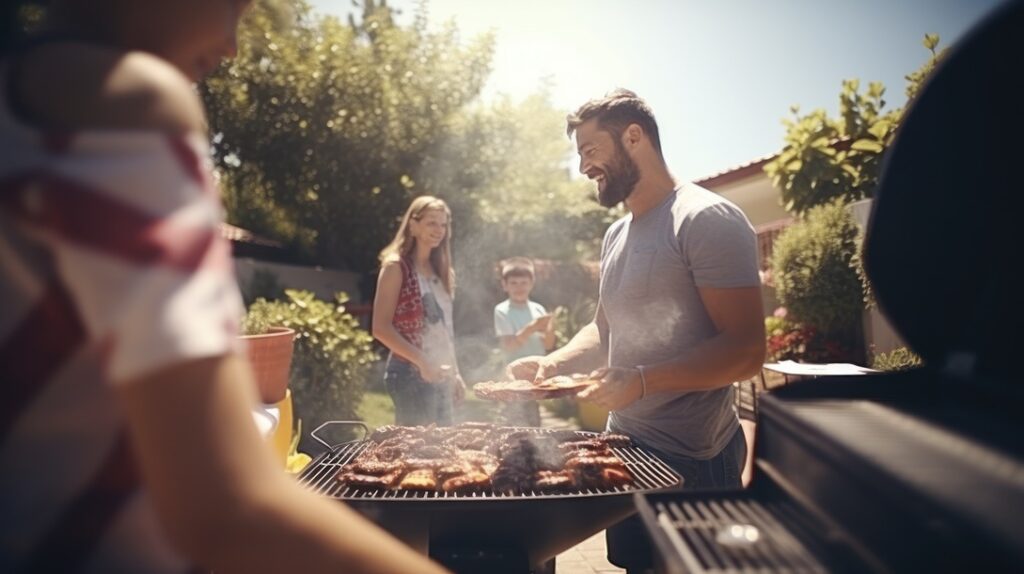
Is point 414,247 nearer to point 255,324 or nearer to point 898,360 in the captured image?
point 255,324

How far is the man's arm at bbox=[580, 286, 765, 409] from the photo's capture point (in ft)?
7.80

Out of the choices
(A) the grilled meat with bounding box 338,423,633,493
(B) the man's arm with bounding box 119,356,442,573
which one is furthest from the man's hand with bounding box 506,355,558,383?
(B) the man's arm with bounding box 119,356,442,573

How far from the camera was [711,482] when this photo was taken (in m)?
2.55

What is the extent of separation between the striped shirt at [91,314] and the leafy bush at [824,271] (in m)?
7.93

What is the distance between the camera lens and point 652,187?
9.61 ft

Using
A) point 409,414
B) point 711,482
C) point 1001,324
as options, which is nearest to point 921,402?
point 1001,324

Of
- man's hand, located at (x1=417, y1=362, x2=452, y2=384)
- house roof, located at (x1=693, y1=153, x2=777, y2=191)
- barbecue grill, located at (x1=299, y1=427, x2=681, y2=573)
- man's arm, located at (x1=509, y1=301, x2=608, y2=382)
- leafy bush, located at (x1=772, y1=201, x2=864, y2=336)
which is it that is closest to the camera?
barbecue grill, located at (x1=299, y1=427, x2=681, y2=573)

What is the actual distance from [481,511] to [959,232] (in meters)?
1.66

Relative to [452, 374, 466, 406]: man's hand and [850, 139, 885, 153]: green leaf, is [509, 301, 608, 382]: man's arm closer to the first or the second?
[452, 374, 466, 406]: man's hand

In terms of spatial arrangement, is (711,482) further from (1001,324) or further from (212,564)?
(212,564)

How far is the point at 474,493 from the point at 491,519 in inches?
6.2

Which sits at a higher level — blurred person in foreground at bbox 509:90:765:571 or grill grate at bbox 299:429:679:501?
blurred person in foreground at bbox 509:90:765:571

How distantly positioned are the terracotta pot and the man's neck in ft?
7.44

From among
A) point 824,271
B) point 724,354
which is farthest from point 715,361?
point 824,271
